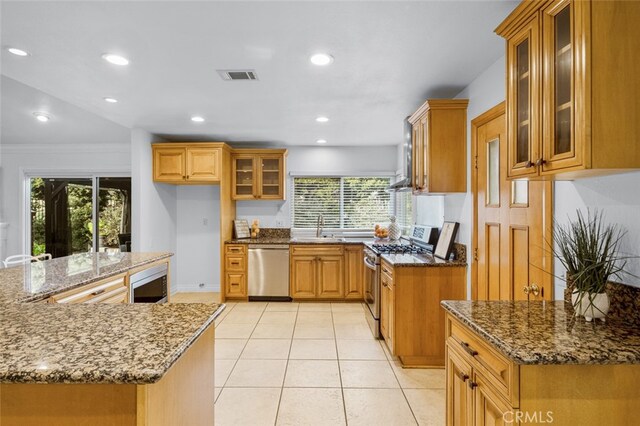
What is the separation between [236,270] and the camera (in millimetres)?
5125

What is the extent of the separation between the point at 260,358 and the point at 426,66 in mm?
2811

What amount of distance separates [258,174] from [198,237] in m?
1.45

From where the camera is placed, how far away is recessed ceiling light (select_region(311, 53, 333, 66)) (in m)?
2.43

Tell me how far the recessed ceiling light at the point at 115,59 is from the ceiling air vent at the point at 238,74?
0.66m

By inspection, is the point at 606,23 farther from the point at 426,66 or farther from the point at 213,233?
the point at 213,233

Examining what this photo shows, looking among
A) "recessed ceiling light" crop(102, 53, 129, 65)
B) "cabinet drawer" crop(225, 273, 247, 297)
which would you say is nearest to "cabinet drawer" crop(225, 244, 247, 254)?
"cabinet drawer" crop(225, 273, 247, 297)

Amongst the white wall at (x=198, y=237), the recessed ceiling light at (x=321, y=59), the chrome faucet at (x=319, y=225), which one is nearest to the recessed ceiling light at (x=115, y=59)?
the recessed ceiling light at (x=321, y=59)

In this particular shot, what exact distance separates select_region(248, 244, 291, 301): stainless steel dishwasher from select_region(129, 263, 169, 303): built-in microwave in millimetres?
1754

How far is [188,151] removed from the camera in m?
4.94

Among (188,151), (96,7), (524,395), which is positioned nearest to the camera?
(524,395)

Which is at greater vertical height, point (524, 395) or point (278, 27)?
point (278, 27)

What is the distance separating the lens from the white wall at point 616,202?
1.45 metres

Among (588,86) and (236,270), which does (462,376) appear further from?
(236,270)

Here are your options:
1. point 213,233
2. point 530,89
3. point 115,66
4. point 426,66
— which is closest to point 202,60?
point 115,66
